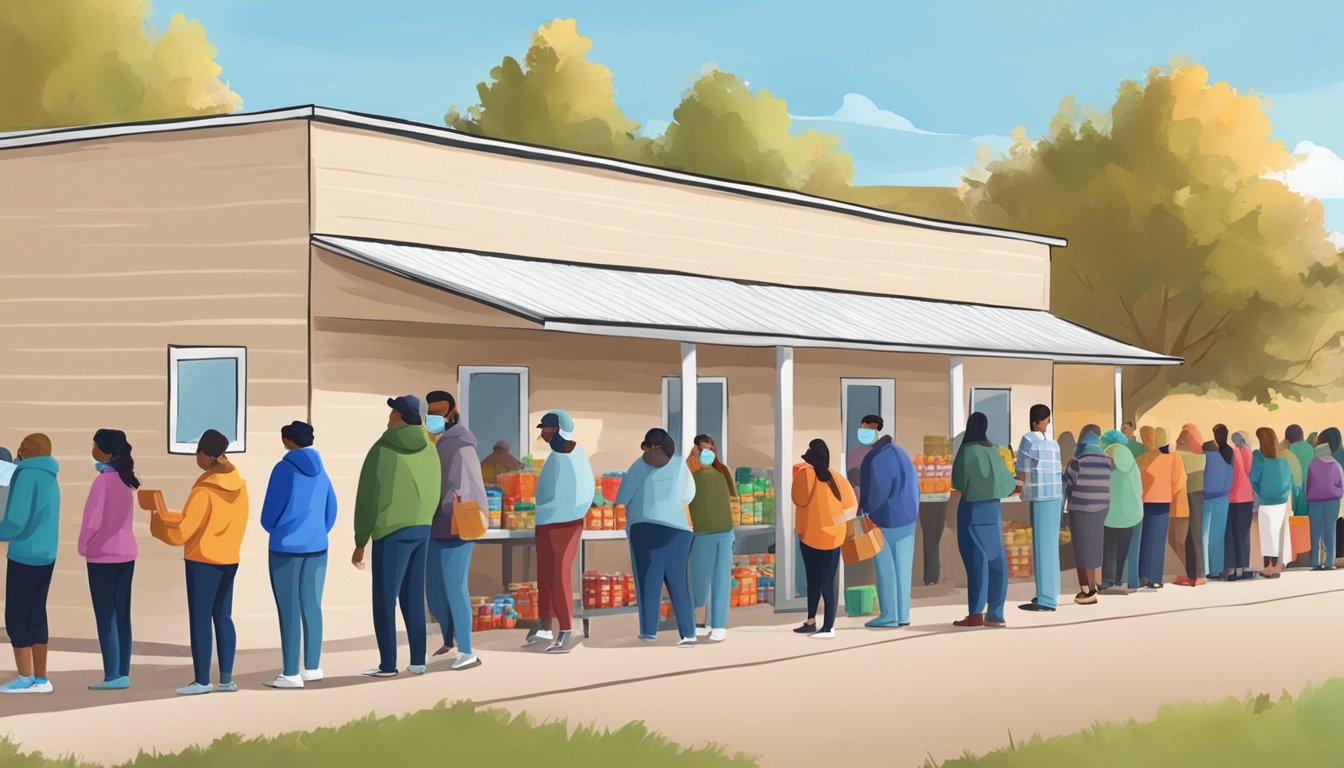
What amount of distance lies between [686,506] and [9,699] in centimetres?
538

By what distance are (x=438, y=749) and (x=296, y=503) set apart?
3330 mm

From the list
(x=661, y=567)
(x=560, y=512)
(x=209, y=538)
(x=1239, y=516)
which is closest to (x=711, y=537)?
(x=661, y=567)

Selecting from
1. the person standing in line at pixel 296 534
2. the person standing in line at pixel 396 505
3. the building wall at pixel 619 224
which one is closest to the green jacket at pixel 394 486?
the person standing in line at pixel 396 505

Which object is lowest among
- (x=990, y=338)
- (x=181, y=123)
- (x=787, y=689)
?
(x=787, y=689)

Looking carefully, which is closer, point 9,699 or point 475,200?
point 9,699

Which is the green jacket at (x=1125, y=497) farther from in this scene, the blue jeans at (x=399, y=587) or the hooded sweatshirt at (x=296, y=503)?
the hooded sweatshirt at (x=296, y=503)

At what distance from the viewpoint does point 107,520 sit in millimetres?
12914

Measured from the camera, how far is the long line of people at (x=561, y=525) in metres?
12.8

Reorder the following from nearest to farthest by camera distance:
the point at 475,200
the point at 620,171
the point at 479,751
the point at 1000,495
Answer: the point at 479,751, the point at 1000,495, the point at 475,200, the point at 620,171

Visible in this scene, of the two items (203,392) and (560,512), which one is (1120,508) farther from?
(203,392)

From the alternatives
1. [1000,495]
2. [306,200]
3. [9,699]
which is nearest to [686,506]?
[1000,495]

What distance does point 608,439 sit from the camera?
1922cm

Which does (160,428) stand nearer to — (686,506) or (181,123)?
(181,123)

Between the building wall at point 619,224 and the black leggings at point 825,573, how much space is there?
4.73 metres
